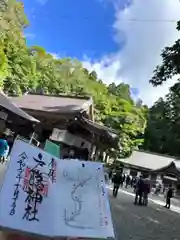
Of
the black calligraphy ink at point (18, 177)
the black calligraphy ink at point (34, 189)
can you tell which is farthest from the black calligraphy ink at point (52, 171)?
the black calligraphy ink at point (18, 177)

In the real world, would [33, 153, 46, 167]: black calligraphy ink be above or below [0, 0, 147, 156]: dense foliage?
below

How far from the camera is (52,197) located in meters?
4.37

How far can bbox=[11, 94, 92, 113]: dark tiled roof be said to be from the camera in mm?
21186

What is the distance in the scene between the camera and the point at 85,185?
15.2 ft

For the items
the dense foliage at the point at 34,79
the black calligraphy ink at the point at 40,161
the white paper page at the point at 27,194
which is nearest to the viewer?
the white paper page at the point at 27,194

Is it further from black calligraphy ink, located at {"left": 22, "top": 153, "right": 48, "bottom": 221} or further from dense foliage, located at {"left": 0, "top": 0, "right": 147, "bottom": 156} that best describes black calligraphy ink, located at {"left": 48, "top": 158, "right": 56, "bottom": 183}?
dense foliage, located at {"left": 0, "top": 0, "right": 147, "bottom": 156}

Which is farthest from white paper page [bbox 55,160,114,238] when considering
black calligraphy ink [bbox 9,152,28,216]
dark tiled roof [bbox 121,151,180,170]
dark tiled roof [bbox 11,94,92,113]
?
dark tiled roof [bbox 121,151,180,170]

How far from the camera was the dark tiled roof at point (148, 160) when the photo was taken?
58031 mm

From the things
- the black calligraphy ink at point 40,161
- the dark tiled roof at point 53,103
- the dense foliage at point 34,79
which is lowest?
the black calligraphy ink at point 40,161

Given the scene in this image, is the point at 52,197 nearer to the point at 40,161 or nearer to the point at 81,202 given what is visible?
the point at 81,202

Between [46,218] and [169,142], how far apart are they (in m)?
70.4

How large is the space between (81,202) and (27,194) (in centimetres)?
67

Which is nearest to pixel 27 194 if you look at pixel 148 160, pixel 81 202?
pixel 81 202

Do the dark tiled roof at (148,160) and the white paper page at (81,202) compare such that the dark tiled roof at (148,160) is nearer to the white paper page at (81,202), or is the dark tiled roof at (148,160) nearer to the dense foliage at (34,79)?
the dense foliage at (34,79)
